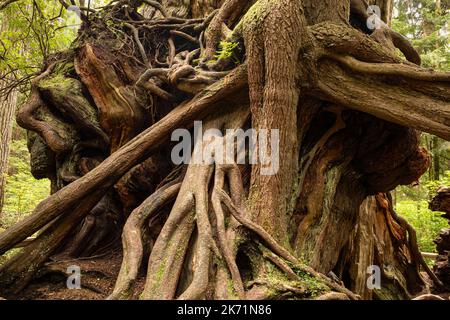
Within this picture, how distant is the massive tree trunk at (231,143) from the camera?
2633mm

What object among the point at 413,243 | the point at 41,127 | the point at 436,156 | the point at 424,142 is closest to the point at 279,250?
the point at 41,127

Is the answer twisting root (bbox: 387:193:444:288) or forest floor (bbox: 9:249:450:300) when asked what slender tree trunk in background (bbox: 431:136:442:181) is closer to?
twisting root (bbox: 387:193:444:288)

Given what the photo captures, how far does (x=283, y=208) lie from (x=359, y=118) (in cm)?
171

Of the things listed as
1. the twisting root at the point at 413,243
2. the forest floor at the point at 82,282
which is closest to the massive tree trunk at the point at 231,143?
the forest floor at the point at 82,282

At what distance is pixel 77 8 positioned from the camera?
15.5ft

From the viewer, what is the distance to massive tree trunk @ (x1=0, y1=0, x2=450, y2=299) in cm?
263

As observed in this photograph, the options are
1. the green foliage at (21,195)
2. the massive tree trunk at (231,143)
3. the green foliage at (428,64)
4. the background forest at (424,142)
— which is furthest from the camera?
the green foliage at (21,195)

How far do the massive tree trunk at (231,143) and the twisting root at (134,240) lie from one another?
14 mm

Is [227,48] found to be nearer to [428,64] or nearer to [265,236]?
A: [265,236]

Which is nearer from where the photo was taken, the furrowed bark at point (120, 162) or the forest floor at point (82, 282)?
the forest floor at point (82, 282)

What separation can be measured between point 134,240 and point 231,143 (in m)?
1.34

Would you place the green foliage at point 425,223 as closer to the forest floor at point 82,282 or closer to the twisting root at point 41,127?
the forest floor at point 82,282
